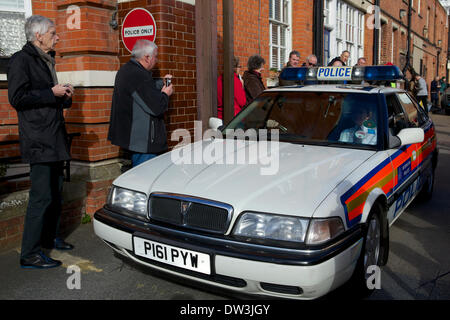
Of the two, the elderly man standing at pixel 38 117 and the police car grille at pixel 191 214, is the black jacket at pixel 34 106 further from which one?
the police car grille at pixel 191 214

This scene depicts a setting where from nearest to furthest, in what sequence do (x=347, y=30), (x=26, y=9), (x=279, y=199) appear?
(x=279, y=199) < (x=26, y=9) < (x=347, y=30)

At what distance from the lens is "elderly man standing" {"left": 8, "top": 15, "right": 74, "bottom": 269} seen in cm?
338

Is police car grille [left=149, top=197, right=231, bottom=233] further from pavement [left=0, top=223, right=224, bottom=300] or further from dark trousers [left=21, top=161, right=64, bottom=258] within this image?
dark trousers [left=21, top=161, right=64, bottom=258]

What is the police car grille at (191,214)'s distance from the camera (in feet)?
8.77

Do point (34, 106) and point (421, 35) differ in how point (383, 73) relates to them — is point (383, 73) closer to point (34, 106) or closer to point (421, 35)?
point (34, 106)

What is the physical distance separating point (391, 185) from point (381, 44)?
780 inches

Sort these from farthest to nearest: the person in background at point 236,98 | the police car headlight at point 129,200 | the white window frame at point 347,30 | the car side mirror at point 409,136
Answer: the white window frame at point 347,30
the person in background at point 236,98
the car side mirror at point 409,136
the police car headlight at point 129,200

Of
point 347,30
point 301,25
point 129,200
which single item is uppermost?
point 347,30

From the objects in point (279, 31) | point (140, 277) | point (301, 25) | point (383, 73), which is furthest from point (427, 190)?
point (301, 25)

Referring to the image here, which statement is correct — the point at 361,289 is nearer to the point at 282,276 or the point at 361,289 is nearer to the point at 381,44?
the point at 282,276

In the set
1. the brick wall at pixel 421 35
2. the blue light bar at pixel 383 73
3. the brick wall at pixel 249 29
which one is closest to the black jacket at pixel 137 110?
the blue light bar at pixel 383 73

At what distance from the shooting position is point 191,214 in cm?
277

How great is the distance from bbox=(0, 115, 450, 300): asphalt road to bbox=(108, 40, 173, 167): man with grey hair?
1042 mm

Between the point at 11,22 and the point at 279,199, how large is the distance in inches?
163
